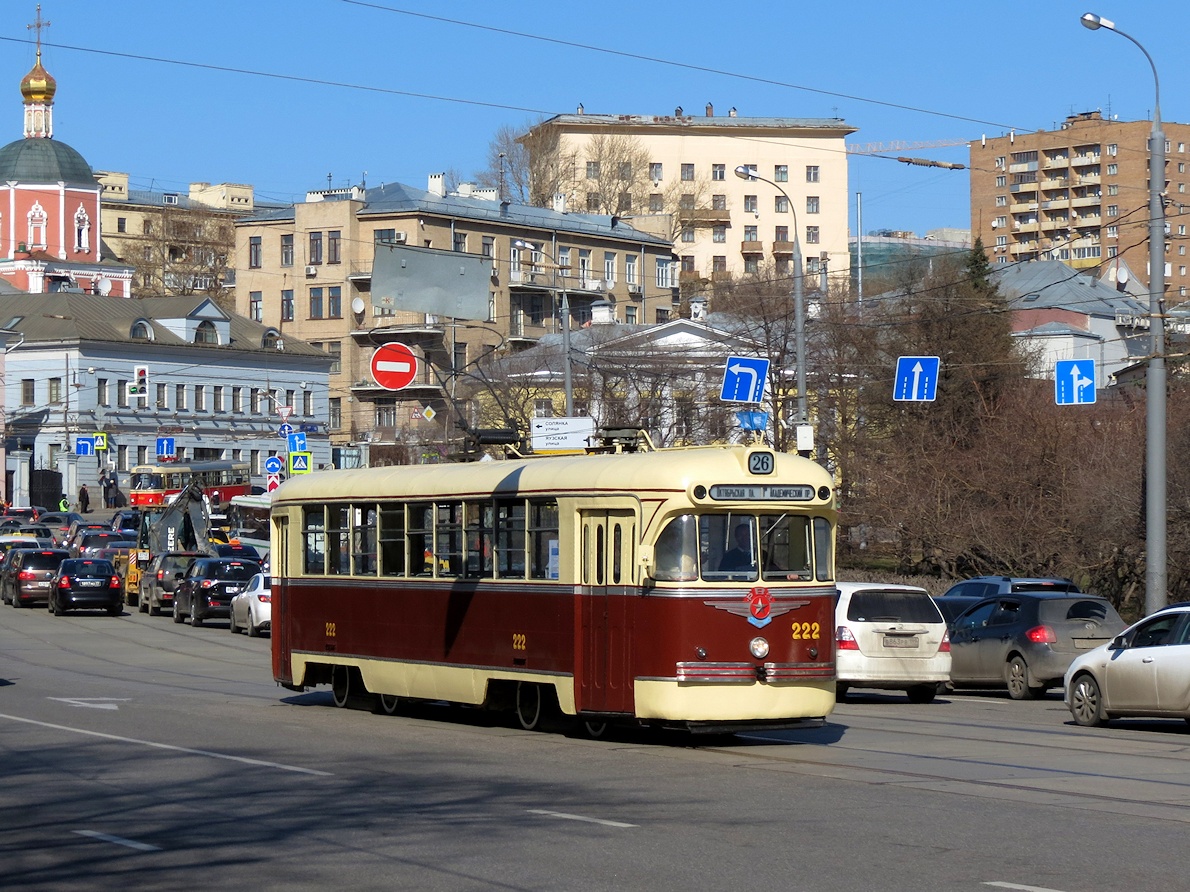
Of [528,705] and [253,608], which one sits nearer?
[528,705]

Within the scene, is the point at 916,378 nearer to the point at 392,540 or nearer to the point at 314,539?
the point at 314,539

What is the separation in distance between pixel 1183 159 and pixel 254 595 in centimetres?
13579

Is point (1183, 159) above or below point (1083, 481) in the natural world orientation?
above

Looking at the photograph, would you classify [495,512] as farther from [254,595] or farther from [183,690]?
[254,595]

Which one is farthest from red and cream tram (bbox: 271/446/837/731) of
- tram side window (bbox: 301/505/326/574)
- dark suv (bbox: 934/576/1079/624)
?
dark suv (bbox: 934/576/1079/624)

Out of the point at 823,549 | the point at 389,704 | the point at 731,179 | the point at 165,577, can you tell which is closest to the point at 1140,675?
the point at 823,549

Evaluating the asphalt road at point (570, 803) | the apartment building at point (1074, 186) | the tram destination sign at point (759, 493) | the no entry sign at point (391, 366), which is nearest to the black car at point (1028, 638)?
the asphalt road at point (570, 803)

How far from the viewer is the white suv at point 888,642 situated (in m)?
22.2

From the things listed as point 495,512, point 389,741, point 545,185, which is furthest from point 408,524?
point 545,185

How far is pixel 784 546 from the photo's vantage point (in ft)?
51.9

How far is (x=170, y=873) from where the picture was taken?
31.7ft

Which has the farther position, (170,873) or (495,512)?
(495,512)

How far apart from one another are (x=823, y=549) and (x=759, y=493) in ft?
2.80

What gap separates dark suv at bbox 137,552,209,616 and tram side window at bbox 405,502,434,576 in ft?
86.6
